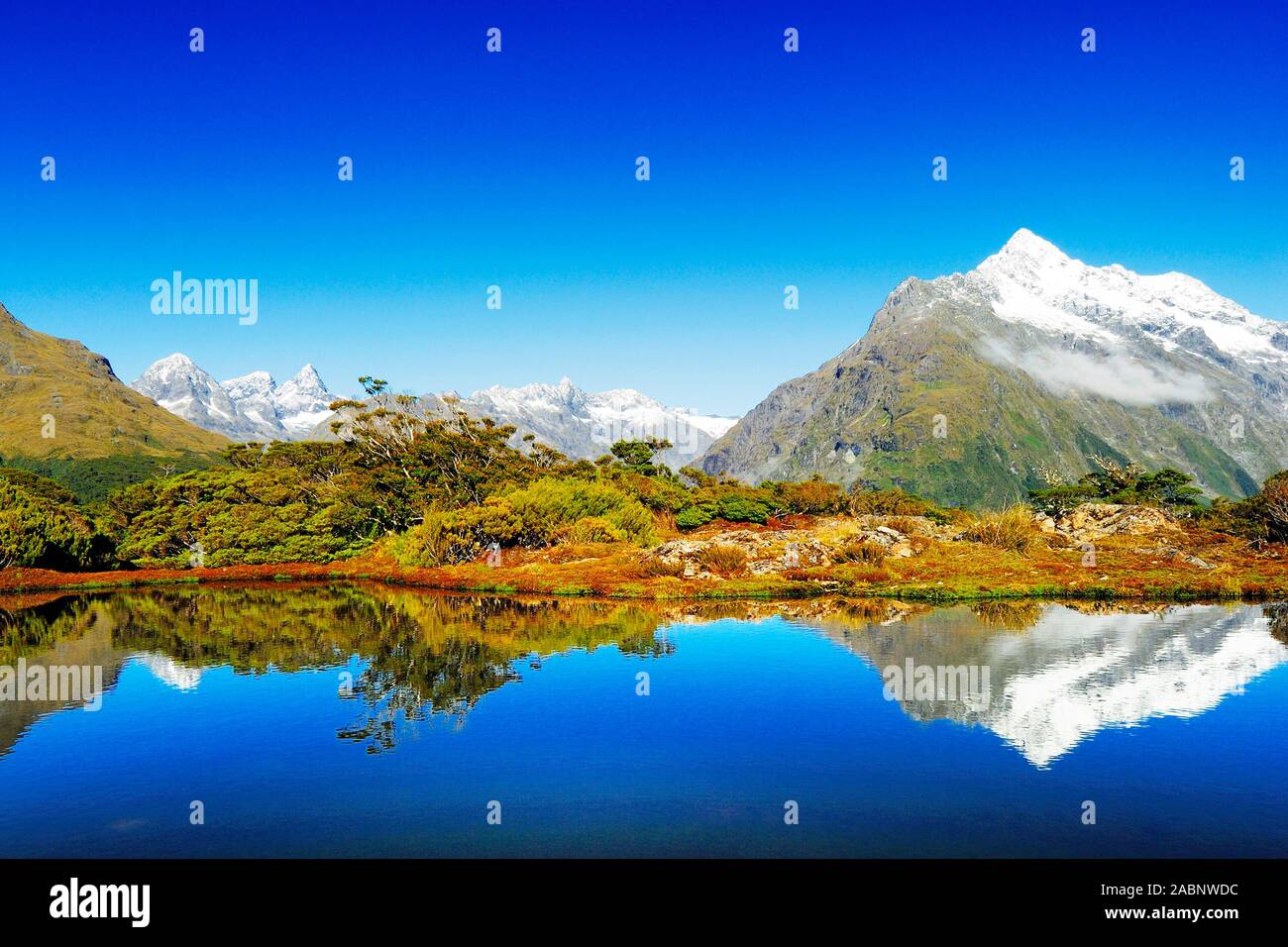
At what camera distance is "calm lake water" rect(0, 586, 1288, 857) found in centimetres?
1648

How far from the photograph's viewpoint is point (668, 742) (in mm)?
22234

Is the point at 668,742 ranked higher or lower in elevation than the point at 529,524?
lower

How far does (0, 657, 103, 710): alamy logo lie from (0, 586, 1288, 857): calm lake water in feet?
2.13

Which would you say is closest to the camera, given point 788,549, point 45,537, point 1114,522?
point 788,549

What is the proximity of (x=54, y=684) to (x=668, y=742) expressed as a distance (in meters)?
22.5

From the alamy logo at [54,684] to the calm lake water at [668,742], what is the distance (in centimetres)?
65

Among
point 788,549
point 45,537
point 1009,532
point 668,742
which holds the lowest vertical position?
point 668,742

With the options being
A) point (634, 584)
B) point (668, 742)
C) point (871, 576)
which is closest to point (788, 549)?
point (871, 576)
